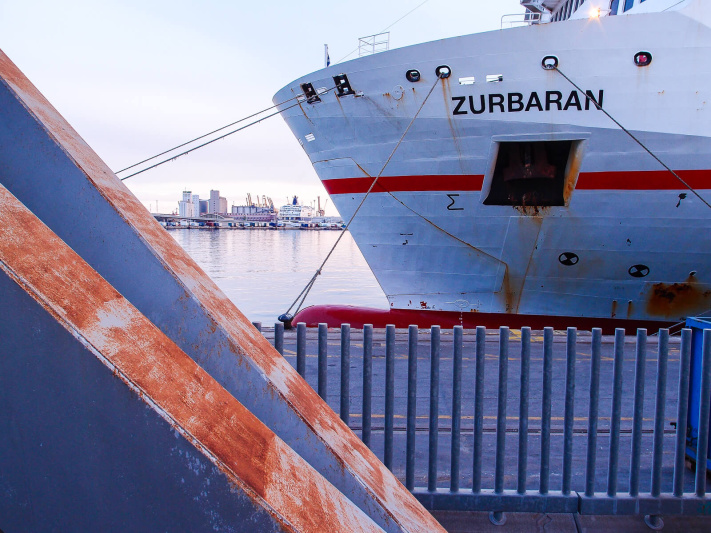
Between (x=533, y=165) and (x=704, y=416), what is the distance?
775cm

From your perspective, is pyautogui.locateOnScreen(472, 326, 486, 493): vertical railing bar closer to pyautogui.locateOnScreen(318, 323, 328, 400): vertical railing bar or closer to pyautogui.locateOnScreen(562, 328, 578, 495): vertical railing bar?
pyautogui.locateOnScreen(562, 328, 578, 495): vertical railing bar

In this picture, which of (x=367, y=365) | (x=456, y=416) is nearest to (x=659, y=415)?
(x=456, y=416)

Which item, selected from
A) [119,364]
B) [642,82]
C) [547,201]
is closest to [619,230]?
[547,201]

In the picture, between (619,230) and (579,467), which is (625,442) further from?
(619,230)

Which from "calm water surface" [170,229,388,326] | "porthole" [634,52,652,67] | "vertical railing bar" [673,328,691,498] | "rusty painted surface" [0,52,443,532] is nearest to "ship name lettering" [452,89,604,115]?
"porthole" [634,52,652,67]

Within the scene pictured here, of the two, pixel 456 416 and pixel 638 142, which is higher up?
pixel 638 142

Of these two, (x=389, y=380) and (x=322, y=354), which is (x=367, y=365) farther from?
(x=322, y=354)

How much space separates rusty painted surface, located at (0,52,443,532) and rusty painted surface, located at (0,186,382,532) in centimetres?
50

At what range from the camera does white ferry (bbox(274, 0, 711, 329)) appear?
9.32 meters

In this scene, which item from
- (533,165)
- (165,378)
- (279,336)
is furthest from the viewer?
(533,165)

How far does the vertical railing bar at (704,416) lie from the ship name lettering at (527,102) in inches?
283

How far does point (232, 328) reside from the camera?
93.6 inches

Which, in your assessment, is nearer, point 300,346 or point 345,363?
point 345,363

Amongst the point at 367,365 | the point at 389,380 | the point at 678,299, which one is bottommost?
the point at 678,299
